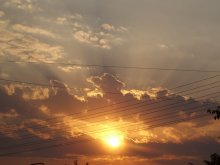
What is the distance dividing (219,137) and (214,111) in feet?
18.4

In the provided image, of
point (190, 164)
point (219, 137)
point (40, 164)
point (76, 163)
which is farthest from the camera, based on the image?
point (76, 163)

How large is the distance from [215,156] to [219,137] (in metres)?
2.32

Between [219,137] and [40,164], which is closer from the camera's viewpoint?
[219,137]

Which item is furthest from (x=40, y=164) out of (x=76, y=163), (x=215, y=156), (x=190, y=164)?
(x=215, y=156)

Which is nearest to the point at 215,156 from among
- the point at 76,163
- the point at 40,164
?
the point at 40,164

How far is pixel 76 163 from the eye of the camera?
358 feet

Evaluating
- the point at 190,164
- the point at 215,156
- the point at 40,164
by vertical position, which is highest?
the point at 40,164

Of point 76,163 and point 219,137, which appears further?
point 76,163

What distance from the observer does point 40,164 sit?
88.5 m

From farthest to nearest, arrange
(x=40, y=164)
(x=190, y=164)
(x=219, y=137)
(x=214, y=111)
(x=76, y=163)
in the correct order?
(x=76, y=163)
(x=40, y=164)
(x=190, y=164)
(x=219, y=137)
(x=214, y=111)

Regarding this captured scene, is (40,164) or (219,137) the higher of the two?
(40,164)

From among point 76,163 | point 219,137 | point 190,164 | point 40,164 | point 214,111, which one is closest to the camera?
point 214,111

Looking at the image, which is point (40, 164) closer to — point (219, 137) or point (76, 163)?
point (76, 163)

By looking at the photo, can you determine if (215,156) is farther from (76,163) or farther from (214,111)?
(76,163)
